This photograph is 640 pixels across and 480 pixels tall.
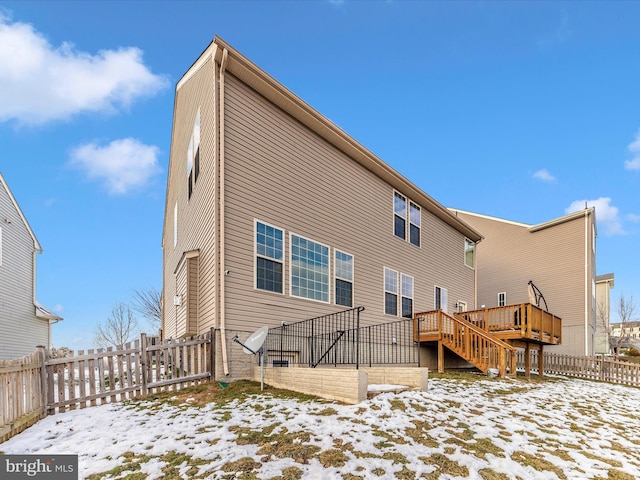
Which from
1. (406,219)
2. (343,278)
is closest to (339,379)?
(343,278)

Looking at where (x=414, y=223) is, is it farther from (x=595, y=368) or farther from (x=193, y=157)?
(x=595, y=368)

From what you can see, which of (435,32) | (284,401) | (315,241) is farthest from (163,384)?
(435,32)

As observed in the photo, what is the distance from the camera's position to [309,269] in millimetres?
10703

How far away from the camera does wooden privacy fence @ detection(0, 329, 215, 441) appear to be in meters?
5.50

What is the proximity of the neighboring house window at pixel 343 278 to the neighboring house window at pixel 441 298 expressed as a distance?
6.11m

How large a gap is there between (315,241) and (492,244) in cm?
1896

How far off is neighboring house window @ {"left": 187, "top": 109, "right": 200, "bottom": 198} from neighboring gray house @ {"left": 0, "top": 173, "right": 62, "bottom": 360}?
965 cm

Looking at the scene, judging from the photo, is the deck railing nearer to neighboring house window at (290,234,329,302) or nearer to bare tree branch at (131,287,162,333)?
neighboring house window at (290,234,329,302)

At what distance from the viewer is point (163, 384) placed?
7555 mm

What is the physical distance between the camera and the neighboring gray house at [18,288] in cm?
1644

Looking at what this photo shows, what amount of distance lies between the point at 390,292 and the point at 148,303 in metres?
22.6

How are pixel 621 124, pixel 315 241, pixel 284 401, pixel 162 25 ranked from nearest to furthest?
1. pixel 284 401
2. pixel 315 241
3. pixel 162 25
4. pixel 621 124

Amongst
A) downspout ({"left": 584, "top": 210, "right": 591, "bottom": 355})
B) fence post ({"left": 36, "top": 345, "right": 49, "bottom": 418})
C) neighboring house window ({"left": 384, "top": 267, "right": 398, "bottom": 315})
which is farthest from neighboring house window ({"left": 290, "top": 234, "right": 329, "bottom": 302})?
downspout ({"left": 584, "top": 210, "right": 591, "bottom": 355})

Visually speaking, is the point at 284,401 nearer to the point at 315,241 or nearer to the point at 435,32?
the point at 315,241
